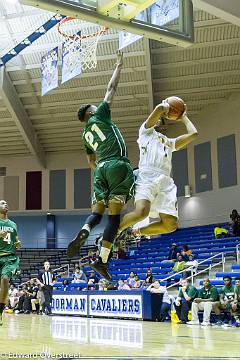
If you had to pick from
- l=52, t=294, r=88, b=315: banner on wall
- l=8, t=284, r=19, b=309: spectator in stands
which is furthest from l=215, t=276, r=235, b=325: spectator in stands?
l=8, t=284, r=19, b=309: spectator in stands

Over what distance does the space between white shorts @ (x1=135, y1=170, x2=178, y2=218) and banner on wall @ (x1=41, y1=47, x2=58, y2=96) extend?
14.4 m

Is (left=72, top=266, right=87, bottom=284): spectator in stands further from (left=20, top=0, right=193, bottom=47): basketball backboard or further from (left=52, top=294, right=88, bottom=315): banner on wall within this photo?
(left=20, top=0, right=193, bottom=47): basketball backboard

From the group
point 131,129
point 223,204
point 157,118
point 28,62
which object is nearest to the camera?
point 157,118

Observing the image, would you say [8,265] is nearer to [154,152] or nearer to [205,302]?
[154,152]

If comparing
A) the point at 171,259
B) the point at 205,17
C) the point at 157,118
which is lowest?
the point at 171,259

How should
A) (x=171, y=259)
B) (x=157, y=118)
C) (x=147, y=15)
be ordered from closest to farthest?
(x=157, y=118)
(x=147, y=15)
(x=171, y=259)

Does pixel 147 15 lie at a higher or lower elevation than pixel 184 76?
lower

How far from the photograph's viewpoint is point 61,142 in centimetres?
2891

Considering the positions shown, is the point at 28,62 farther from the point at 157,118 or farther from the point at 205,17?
the point at 157,118

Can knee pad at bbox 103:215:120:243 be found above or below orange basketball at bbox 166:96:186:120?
below

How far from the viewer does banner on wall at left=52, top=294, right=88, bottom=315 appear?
14.3 metres

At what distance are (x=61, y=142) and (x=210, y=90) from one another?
9.85 meters

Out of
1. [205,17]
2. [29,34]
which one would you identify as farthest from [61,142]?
[205,17]

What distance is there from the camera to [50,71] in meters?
19.2
